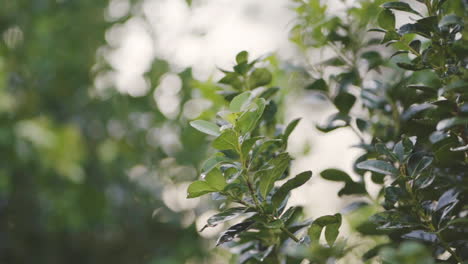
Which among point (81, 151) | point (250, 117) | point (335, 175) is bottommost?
point (81, 151)

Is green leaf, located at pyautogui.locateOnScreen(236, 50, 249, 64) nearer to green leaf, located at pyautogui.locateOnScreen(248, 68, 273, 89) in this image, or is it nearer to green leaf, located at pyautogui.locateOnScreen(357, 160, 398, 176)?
green leaf, located at pyautogui.locateOnScreen(248, 68, 273, 89)

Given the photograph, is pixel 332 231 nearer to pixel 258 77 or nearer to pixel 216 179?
pixel 216 179

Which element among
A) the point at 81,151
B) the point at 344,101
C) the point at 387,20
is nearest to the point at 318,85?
the point at 344,101

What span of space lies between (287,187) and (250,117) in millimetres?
72

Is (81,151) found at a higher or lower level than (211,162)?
lower

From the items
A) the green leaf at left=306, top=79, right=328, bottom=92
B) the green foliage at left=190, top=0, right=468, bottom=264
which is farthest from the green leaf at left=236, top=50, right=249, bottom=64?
the green leaf at left=306, top=79, right=328, bottom=92

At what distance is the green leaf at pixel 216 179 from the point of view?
0.39m

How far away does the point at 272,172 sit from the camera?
1.33 ft

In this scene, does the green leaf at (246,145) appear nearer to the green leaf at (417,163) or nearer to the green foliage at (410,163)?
the green foliage at (410,163)

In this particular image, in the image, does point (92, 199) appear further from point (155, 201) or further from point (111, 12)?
point (111, 12)

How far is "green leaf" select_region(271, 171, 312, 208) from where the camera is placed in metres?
0.41

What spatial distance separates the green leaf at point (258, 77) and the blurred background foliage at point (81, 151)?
→ 3.03ft

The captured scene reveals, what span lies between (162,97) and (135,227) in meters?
0.50

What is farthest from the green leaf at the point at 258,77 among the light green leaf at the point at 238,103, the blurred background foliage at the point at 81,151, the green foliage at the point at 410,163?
the blurred background foliage at the point at 81,151
